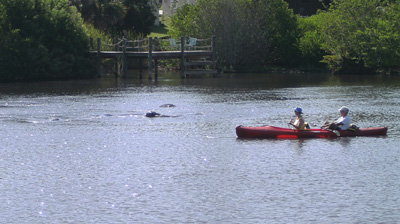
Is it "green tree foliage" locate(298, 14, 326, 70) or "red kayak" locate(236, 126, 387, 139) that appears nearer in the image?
"red kayak" locate(236, 126, 387, 139)

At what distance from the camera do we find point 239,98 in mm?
40375

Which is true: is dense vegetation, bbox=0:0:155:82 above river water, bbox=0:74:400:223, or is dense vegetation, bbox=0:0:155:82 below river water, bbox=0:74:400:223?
above

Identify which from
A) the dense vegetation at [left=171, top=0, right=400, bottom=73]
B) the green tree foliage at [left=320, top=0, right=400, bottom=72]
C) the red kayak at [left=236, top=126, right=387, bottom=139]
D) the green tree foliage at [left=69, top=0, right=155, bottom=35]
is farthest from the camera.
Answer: the green tree foliage at [left=69, top=0, right=155, bottom=35]

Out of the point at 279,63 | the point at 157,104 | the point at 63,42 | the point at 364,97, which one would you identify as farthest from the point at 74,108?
the point at 279,63

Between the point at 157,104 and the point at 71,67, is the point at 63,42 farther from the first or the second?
the point at 157,104

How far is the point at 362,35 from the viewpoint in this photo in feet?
196

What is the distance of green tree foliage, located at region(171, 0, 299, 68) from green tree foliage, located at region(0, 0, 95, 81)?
41.1ft

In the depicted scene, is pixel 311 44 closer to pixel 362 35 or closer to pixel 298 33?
pixel 298 33

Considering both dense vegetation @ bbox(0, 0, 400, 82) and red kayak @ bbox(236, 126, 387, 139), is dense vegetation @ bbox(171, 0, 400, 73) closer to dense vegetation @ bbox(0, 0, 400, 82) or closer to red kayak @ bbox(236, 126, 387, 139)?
dense vegetation @ bbox(0, 0, 400, 82)

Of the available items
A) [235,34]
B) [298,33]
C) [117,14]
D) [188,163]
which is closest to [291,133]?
[188,163]

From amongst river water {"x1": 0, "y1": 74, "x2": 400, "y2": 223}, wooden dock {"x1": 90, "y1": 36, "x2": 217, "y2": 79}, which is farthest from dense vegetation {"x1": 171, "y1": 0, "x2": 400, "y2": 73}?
river water {"x1": 0, "y1": 74, "x2": 400, "y2": 223}

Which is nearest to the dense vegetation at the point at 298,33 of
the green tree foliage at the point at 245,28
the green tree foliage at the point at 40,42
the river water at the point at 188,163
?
the green tree foliage at the point at 245,28

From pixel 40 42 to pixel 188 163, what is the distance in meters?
34.5

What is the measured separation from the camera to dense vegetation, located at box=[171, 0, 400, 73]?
59.2m
